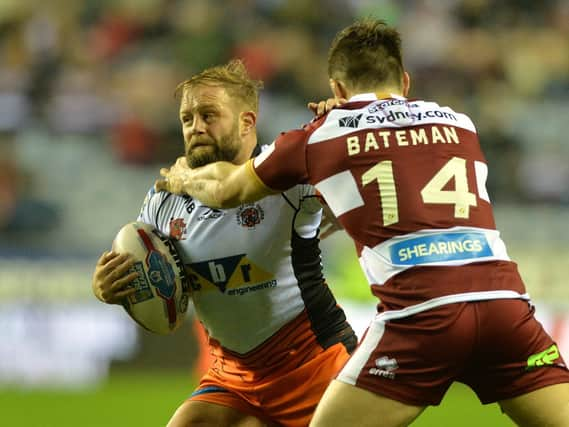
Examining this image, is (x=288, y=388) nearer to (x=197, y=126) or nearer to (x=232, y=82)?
(x=197, y=126)

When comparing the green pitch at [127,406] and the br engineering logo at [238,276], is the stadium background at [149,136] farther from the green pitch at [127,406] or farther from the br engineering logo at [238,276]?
the br engineering logo at [238,276]

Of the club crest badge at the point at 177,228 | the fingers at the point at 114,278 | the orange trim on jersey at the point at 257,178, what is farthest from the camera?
the club crest badge at the point at 177,228

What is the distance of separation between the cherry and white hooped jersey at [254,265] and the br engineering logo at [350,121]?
2.48ft

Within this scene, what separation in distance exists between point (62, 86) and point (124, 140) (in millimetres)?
1170

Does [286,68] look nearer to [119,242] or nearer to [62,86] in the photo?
[62,86]

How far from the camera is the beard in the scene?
527 centimetres

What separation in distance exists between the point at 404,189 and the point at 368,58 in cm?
60

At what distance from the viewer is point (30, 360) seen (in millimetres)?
11672

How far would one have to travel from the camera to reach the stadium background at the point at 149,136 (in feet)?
37.8

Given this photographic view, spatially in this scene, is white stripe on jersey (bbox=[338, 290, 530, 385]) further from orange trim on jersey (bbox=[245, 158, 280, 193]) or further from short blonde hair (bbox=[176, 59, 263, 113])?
short blonde hair (bbox=[176, 59, 263, 113])

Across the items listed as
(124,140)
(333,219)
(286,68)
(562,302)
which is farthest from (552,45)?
(333,219)

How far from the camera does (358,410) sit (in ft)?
13.7

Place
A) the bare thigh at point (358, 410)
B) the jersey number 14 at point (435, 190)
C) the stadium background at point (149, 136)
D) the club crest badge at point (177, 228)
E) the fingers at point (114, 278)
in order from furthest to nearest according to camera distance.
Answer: the stadium background at point (149, 136) < the club crest badge at point (177, 228) < the fingers at point (114, 278) < the jersey number 14 at point (435, 190) < the bare thigh at point (358, 410)

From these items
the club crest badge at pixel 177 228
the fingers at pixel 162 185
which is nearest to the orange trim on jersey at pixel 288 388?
the club crest badge at pixel 177 228
